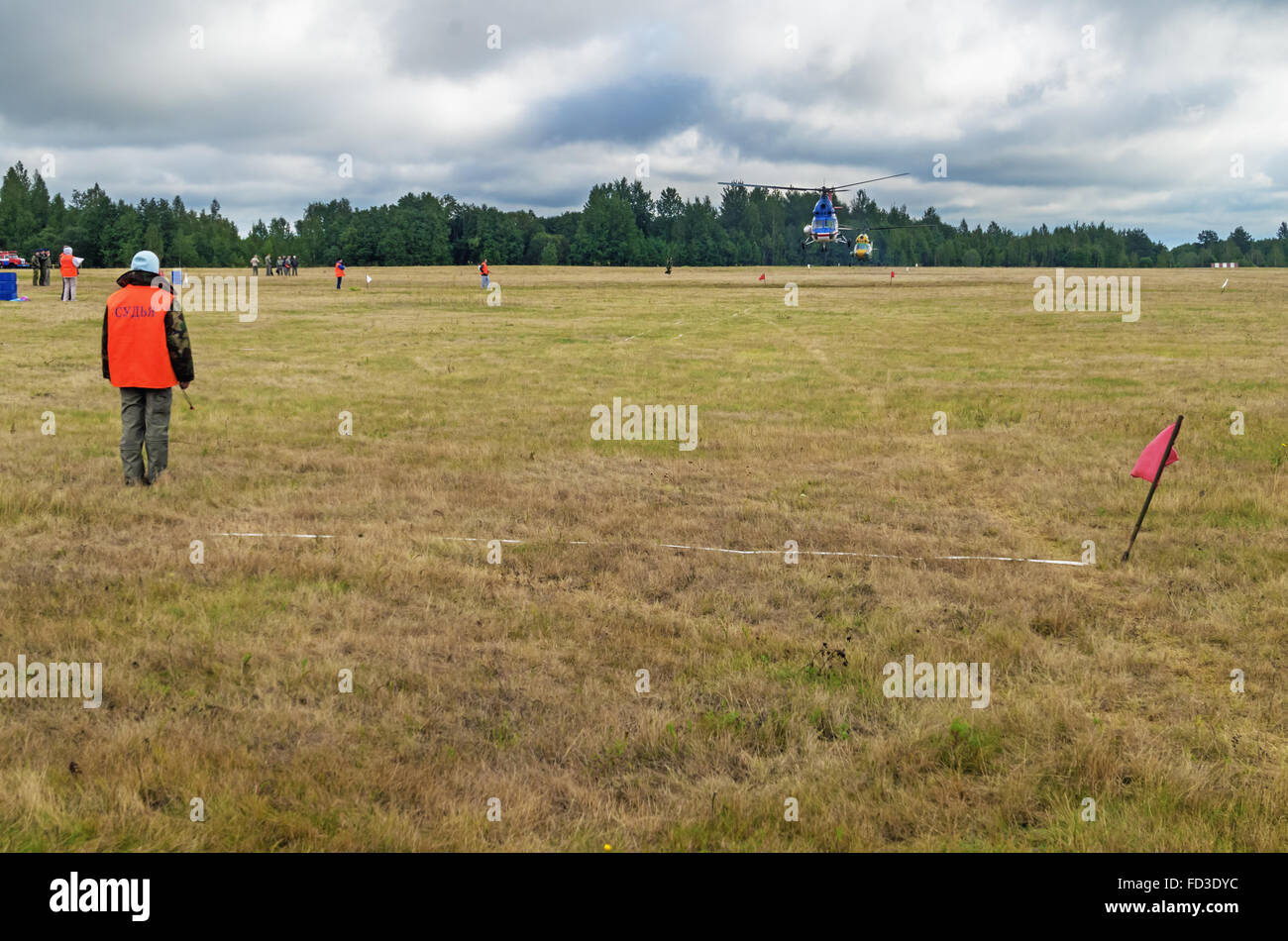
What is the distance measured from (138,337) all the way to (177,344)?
0.45 meters

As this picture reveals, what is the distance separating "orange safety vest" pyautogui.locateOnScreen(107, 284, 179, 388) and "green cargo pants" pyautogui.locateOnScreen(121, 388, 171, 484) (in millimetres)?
255

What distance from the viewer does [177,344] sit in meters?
11.6

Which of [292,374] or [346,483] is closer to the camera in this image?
[346,483]

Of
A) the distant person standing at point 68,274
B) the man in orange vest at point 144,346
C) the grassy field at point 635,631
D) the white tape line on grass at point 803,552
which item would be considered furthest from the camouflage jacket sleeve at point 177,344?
the distant person standing at point 68,274

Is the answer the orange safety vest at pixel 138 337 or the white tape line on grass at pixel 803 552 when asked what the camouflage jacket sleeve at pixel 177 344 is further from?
the white tape line on grass at pixel 803 552

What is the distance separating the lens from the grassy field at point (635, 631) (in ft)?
16.4

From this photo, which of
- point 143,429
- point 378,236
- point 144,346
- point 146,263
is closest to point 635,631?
point 144,346

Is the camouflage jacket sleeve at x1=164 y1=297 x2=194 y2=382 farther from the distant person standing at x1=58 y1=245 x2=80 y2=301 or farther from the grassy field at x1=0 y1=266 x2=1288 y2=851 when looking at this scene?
the distant person standing at x1=58 y1=245 x2=80 y2=301

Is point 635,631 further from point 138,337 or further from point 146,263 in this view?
point 146,263

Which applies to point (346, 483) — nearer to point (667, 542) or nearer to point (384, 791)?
point (667, 542)

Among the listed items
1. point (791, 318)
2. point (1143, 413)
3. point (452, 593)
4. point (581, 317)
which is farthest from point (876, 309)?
point (452, 593)

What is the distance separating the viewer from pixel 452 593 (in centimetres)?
835

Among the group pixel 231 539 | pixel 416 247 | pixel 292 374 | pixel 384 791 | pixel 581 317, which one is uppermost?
pixel 416 247

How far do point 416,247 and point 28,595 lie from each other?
516 feet
